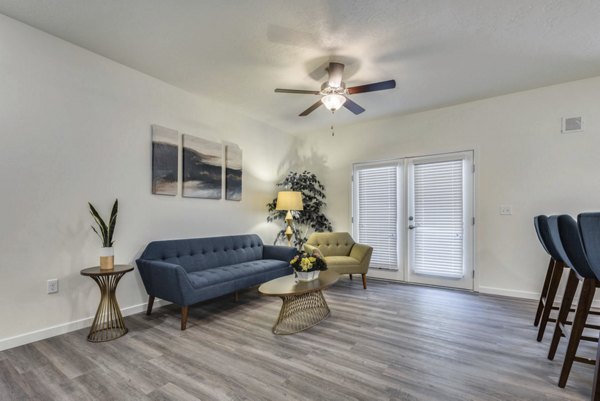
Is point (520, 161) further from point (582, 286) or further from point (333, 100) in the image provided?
point (333, 100)

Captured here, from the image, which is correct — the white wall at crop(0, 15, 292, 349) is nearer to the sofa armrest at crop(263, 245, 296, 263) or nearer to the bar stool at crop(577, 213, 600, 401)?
the sofa armrest at crop(263, 245, 296, 263)

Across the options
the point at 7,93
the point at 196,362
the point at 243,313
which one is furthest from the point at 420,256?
the point at 7,93

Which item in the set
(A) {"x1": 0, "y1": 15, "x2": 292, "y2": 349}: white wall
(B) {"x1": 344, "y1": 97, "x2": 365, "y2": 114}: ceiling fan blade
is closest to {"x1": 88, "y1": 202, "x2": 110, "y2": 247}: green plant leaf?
(A) {"x1": 0, "y1": 15, "x2": 292, "y2": 349}: white wall

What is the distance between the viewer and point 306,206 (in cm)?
545

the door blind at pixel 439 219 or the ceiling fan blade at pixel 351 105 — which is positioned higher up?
the ceiling fan blade at pixel 351 105

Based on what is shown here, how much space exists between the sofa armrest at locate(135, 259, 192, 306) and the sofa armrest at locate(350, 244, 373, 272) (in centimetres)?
A: 251

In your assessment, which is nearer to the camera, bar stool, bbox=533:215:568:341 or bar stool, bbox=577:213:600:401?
bar stool, bbox=577:213:600:401

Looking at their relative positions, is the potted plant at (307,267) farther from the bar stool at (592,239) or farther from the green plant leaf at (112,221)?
the bar stool at (592,239)

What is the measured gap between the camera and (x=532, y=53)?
2.96 m

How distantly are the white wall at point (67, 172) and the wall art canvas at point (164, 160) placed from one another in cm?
8

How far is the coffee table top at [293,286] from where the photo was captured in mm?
2750

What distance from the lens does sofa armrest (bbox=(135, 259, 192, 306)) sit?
2846 millimetres

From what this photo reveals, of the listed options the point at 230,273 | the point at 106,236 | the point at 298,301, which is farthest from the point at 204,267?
the point at 298,301

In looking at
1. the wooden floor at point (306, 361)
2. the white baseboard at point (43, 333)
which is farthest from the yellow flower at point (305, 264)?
the white baseboard at point (43, 333)
